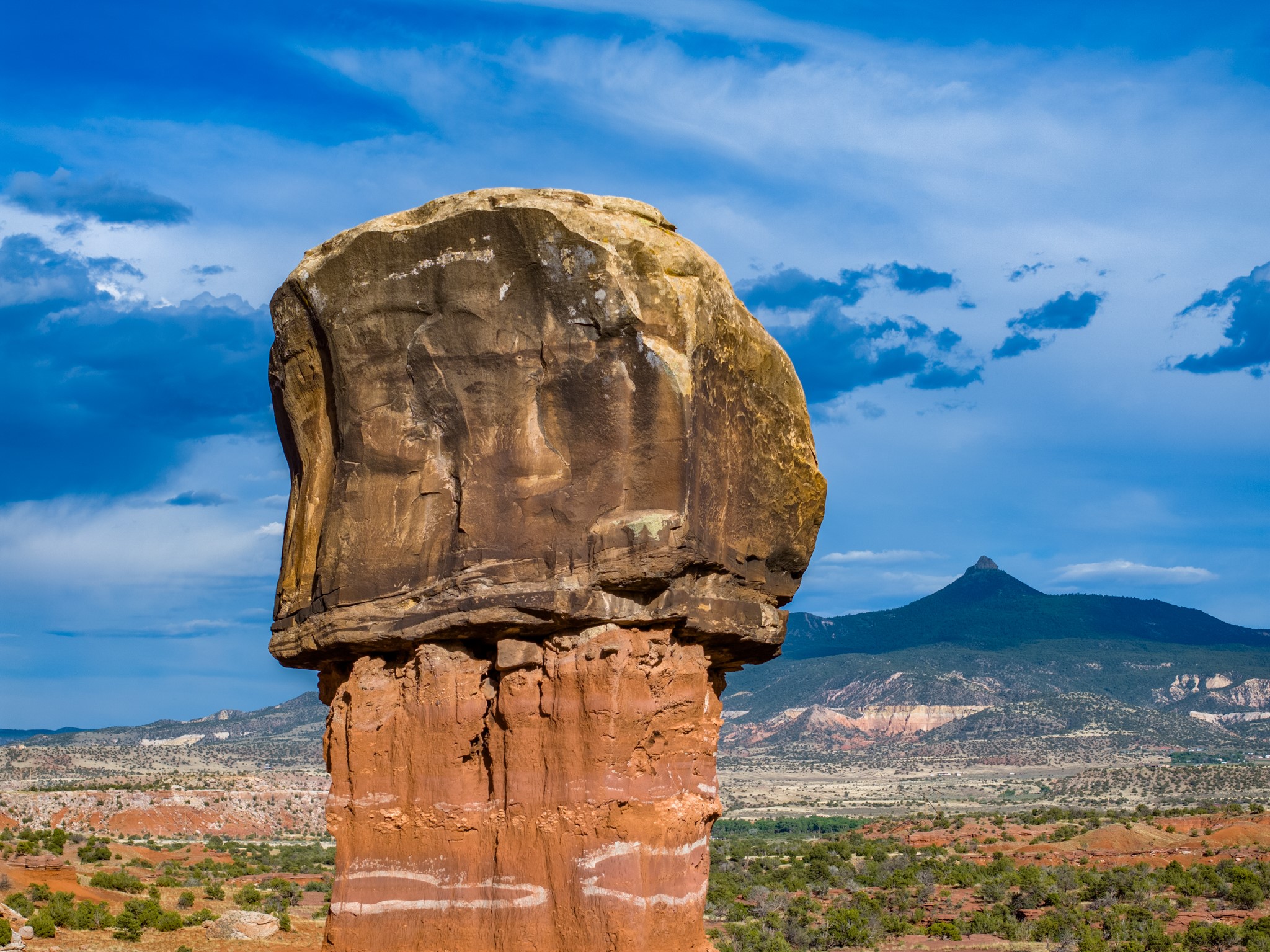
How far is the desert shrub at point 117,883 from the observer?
92.9ft

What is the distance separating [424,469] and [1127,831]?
1423 inches

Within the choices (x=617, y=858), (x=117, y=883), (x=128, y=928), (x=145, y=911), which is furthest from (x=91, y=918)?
(x=617, y=858)

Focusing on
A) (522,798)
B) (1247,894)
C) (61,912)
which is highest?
(522,798)

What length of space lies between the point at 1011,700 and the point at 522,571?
130903 millimetres

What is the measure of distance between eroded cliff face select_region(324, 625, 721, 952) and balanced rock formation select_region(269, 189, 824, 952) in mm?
20

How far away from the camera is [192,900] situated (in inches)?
1067

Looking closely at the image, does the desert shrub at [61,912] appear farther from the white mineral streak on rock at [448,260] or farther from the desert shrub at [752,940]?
the white mineral streak on rock at [448,260]

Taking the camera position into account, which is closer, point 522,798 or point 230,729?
point 522,798

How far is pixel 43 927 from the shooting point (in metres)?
21.4

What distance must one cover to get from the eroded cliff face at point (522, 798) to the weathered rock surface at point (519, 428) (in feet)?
1.22

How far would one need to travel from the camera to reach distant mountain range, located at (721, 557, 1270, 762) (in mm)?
113812

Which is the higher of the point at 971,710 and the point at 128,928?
the point at 128,928

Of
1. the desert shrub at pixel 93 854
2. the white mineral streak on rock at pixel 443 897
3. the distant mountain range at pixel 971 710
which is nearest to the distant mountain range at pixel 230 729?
the distant mountain range at pixel 971 710

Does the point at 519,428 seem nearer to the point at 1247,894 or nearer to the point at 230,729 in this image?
the point at 1247,894
